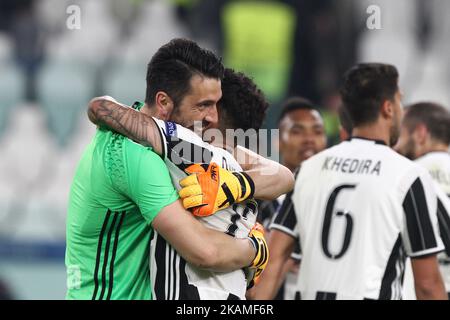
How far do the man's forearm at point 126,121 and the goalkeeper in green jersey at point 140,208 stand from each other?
1.2 inches

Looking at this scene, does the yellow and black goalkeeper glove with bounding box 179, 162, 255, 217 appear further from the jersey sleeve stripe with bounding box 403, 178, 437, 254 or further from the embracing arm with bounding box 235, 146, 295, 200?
the jersey sleeve stripe with bounding box 403, 178, 437, 254

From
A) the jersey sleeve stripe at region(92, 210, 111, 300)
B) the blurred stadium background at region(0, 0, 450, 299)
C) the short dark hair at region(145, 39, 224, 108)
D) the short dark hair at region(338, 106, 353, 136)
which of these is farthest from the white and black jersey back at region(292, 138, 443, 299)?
the blurred stadium background at region(0, 0, 450, 299)

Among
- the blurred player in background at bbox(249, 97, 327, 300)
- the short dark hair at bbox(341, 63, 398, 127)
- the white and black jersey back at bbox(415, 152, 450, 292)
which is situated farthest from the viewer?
the blurred player in background at bbox(249, 97, 327, 300)

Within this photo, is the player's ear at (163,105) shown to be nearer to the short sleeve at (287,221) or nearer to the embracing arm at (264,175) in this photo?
the embracing arm at (264,175)

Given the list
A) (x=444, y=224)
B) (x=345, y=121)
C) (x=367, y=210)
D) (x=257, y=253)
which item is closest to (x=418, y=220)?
(x=367, y=210)

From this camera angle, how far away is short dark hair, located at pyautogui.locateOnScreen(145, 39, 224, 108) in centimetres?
344

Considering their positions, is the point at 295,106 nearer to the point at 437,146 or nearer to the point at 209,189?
the point at 437,146

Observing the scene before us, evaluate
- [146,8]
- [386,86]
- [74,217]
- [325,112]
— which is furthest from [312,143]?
[146,8]

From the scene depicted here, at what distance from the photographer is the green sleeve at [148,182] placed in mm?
3197

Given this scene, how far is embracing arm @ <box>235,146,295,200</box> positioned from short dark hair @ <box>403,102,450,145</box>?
8.03ft

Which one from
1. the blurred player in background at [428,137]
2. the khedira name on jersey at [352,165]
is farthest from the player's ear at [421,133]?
the khedira name on jersey at [352,165]

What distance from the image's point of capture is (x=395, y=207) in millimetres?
4445

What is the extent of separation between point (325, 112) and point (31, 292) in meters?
3.79

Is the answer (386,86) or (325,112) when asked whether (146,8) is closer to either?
(325,112)
